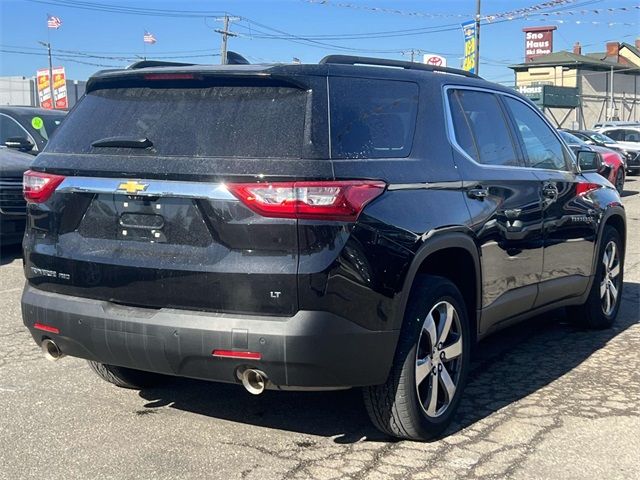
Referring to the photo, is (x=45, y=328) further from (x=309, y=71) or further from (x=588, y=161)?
(x=588, y=161)

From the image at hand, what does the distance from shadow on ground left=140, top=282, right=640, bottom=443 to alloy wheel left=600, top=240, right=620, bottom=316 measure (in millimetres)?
335

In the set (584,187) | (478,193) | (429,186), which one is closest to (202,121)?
(429,186)

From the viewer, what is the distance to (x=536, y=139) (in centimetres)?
546

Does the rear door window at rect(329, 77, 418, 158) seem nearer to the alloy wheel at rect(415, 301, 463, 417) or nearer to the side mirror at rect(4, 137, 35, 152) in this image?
the alloy wheel at rect(415, 301, 463, 417)

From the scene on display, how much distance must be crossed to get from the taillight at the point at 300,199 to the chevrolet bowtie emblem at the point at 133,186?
0.45m

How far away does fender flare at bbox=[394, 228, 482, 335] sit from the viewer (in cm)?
369

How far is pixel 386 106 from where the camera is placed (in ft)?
13.0

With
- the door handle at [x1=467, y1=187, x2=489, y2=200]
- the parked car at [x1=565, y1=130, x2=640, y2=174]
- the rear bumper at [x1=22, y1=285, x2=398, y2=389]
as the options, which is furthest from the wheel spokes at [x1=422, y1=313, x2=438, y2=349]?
the parked car at [x1=565, y1=130, x2=640, y2=174]

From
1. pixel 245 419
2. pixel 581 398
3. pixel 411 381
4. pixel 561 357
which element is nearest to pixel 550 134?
pixel 561 357

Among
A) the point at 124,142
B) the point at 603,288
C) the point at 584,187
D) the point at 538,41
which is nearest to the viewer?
the point at 124,142

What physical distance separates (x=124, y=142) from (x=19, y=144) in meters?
6.96

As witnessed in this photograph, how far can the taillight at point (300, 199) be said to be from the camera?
11.0 feet

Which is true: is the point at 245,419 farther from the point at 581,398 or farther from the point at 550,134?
the point at 550,134

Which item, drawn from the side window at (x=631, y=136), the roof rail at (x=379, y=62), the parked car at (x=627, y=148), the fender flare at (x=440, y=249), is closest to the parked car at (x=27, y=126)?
the roof rail at (x=379, y=62)
